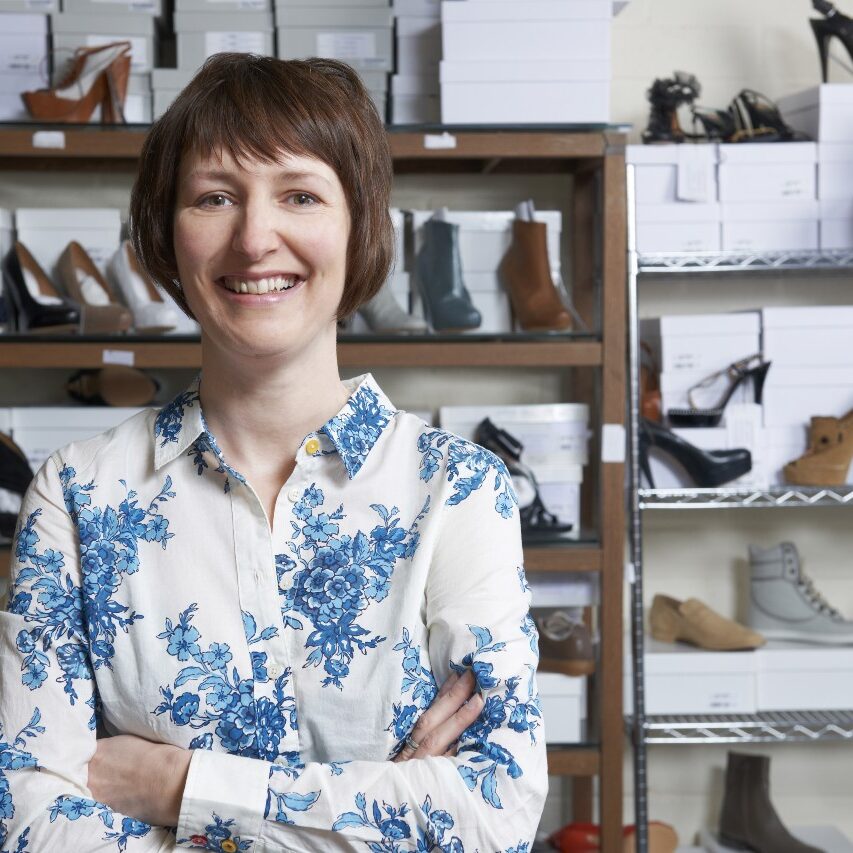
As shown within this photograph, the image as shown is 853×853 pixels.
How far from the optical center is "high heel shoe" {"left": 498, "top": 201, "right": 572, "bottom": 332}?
255 cm

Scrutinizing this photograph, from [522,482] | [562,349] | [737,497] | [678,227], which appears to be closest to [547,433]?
[522,482]

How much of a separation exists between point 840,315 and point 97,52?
1844mm

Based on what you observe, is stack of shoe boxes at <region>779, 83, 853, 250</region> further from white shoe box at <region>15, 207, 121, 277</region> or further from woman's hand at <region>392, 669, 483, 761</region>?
woman's hand at <region>392, 669, 483, 761</region>

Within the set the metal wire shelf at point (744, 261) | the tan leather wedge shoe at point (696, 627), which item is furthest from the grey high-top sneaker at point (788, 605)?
the metal wire shelf at point (744, 261)

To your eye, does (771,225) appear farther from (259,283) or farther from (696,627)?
(259,283)

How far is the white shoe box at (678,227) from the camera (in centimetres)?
270

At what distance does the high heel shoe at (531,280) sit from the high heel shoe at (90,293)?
881mm

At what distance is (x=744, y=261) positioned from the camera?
2.63 m

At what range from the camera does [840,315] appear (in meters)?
2.70

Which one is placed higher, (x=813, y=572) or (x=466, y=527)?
(x=466, y=527)

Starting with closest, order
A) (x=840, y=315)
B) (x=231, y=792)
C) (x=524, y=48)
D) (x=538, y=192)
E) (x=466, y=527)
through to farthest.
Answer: (x=231, y=792) → (x=466, y=527) → (x=524, y=48) → (x=840, y=315) → (x=538, y=192)

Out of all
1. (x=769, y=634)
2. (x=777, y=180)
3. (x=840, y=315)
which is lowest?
(x=769, y=634)

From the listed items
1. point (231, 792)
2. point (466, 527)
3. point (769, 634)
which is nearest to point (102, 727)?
point (231, 792)

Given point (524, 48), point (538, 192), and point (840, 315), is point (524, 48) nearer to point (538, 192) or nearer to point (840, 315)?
point (538, 192)
